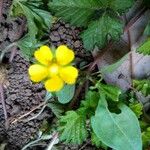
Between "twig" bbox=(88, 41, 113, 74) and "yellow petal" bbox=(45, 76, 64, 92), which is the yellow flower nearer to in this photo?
"yellow petal" bbox=(45, 76, 64, 92)

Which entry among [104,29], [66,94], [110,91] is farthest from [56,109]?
[104,29]

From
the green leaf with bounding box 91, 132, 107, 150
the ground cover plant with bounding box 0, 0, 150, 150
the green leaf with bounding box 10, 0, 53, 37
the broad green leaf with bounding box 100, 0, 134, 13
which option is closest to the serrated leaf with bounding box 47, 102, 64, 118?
the ground cover plant with bounding box 0, 0, 150, 150

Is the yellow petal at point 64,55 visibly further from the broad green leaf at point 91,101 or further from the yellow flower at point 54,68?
the broad green leaf at point 91,101

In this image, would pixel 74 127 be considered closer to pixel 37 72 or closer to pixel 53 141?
pixel 53 141

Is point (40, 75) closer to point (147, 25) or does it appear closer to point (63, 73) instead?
point (63, 73)

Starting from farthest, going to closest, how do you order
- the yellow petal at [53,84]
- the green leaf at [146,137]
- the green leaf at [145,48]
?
the green leaf at [146,137], the green leaf at [145,48], the yellow petal at [53,84]

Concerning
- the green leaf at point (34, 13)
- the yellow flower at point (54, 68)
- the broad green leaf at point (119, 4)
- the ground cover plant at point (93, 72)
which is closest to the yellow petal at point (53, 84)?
the yellow flower at point (54, 68)

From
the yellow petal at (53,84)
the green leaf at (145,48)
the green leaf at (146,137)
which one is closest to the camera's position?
the yellow petal at (53,84)

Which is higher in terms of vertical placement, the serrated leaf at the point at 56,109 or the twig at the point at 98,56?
the twig at the point at 98,56
